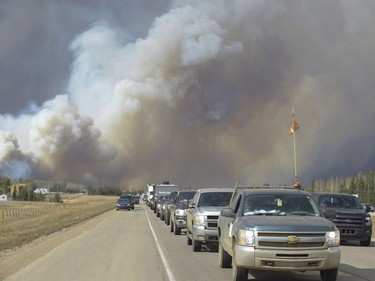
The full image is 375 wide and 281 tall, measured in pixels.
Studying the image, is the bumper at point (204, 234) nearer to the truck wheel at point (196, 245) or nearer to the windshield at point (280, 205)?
the truck wheel at point (196, 245)

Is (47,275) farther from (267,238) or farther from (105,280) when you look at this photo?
(267,238)

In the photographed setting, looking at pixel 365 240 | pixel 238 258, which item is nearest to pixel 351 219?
pixel 365 240

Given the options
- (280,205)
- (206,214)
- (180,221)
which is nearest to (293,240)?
(280,205)

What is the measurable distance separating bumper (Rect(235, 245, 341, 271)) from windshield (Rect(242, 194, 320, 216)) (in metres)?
1.24

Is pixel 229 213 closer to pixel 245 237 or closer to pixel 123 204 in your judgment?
pixel 245 237

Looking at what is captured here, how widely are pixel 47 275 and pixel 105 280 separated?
1.60 m

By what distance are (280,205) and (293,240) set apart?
150 cm

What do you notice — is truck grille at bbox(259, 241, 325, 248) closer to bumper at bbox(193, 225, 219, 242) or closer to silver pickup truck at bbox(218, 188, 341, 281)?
silver pickup truck at bbox(218, 188, 341, 281)

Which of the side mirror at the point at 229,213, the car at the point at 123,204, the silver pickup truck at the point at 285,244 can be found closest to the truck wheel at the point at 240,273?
the silver pickup truck at the point at 285,244

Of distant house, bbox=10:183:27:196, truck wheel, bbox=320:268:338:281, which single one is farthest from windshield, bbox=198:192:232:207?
distant house, bbox=10:183:27:196

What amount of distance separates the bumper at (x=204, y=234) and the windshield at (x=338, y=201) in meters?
6.58

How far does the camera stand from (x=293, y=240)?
9172 millimetres

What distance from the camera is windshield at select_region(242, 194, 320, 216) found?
10500mm

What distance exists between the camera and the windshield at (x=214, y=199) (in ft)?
57.9
